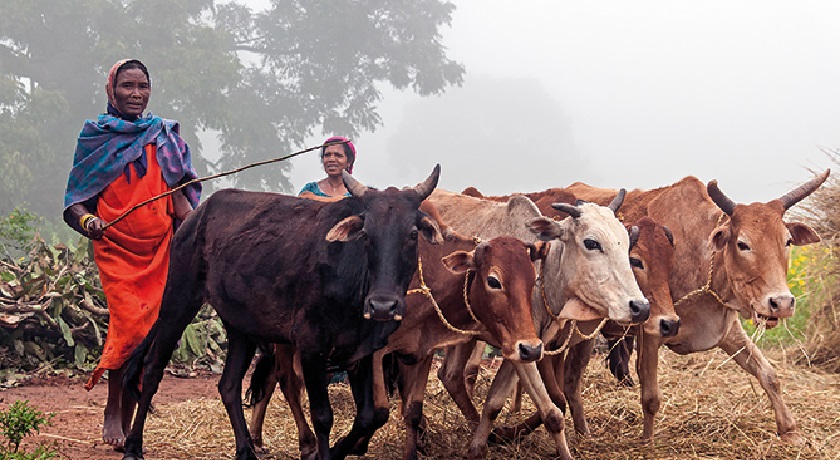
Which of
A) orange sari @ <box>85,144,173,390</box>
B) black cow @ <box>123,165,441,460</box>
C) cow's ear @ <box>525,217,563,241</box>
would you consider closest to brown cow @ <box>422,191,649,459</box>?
cow's ear @ <box>525,217,563,241</box>

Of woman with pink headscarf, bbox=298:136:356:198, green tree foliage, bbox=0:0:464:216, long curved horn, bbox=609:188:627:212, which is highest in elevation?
green tree foliage, bbox=0:0:464:216

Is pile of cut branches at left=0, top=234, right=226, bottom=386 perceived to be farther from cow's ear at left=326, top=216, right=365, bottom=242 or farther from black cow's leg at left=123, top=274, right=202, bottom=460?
cow's ear at left=326, top=216, right=365, bottom=242

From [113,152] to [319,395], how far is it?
7.47 feet

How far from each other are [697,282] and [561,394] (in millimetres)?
1237

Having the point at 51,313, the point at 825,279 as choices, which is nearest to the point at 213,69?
the point at 51,313

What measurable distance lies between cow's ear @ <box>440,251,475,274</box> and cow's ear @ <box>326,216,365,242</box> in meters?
0.69

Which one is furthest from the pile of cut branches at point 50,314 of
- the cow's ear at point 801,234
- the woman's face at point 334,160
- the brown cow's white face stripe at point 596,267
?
the cow's ear at point 801,234

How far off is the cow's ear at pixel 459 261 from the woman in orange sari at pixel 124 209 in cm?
208

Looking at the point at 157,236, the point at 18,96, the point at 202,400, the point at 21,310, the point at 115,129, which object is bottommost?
the point at 202,400

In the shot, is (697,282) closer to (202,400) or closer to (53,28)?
(202,400)

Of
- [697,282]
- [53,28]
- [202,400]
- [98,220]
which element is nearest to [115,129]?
[98,220]

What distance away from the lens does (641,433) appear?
6.12 metres

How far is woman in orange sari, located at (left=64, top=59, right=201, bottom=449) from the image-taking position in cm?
593

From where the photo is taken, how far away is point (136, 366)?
576 centimetres
